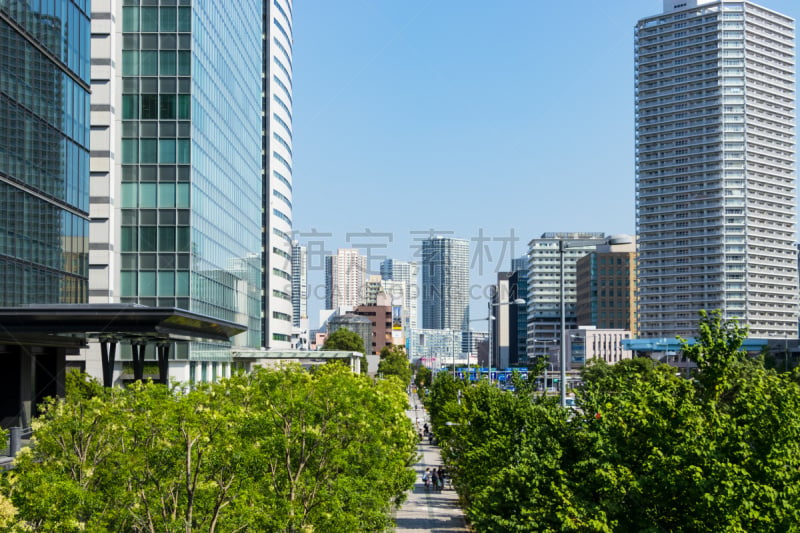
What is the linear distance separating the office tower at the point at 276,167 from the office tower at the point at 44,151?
7489 centimetres

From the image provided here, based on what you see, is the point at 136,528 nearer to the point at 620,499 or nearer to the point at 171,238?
the point at 620,499

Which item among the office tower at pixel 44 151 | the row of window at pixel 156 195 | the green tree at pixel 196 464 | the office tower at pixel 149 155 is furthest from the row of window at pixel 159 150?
the green tree at pixel 196 464

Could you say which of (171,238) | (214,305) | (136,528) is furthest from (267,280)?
(136,528)

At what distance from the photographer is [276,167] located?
133125 millimetres

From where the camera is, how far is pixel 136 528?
24.5m

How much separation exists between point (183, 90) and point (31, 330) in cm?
3302

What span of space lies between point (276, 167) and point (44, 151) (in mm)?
87465

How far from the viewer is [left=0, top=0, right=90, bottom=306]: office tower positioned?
41844 millimetres

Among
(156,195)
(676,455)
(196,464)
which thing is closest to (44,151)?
(156,195)

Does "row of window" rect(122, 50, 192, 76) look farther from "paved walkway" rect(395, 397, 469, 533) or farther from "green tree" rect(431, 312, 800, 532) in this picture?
"green tree" rect(431, 312, 800, 532)

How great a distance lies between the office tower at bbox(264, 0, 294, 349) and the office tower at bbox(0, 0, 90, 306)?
74.9m

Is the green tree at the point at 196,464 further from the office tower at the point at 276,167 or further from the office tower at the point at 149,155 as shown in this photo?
the office tower at the point at 276,167

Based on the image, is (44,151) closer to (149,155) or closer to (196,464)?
(149,155)

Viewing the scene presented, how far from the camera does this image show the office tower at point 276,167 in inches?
4990
